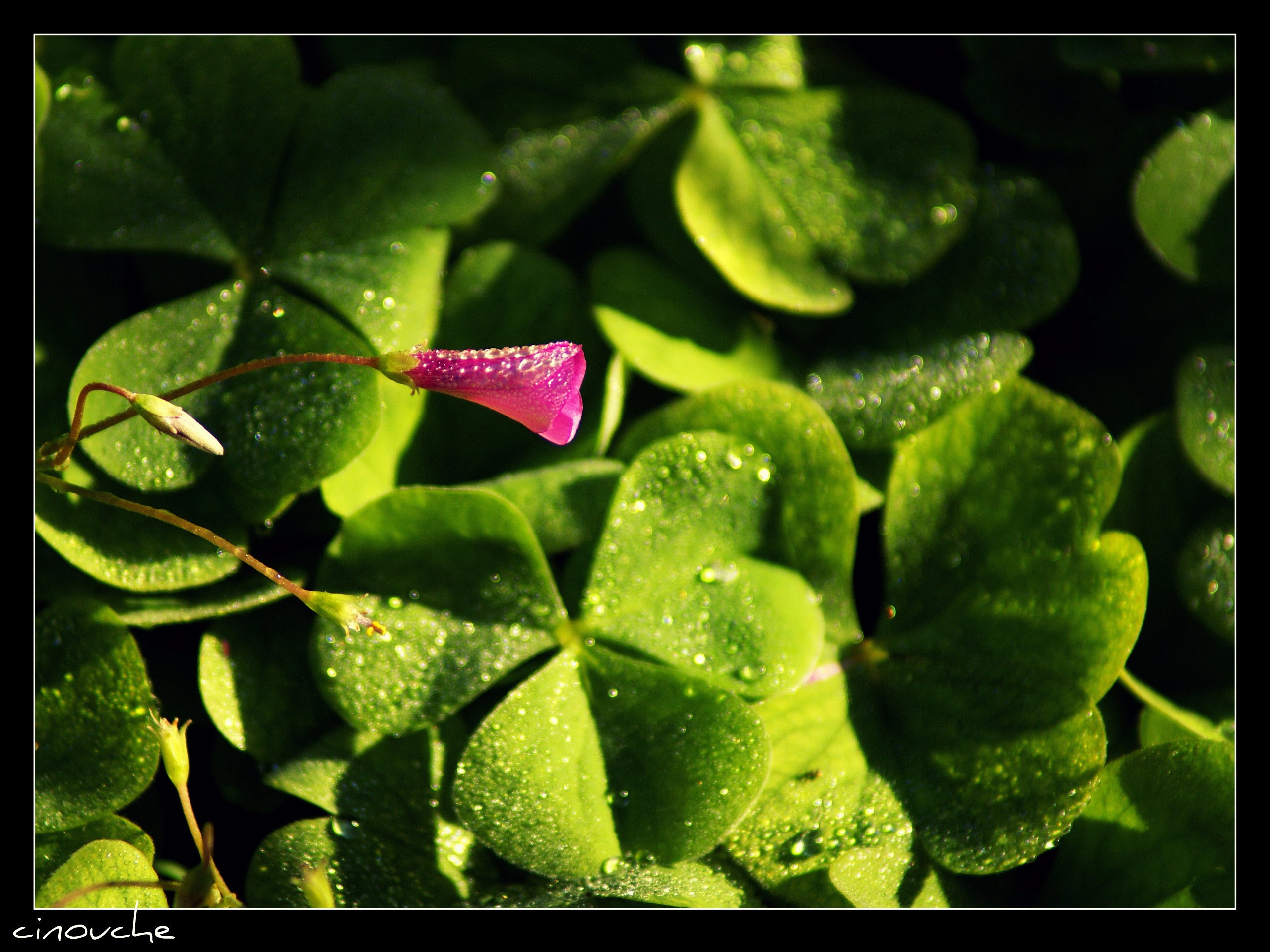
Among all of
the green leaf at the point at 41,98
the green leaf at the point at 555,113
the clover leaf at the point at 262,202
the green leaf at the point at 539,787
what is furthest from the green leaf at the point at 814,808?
the green leaf at the point at 41,98

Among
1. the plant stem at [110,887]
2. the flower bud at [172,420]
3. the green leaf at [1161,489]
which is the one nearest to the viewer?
the flower bud at [172,420]

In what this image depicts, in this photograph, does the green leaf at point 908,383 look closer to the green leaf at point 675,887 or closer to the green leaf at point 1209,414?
the green leaf at point 1209,414

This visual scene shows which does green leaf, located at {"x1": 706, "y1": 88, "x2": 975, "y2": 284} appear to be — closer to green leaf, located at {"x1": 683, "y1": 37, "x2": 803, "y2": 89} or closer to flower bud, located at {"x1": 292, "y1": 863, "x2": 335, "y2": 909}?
green leaf, located at {"x1": 683, "y1": 37, "x2": 803, "y2": 89}

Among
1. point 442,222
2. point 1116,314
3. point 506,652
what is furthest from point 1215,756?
point 442,222

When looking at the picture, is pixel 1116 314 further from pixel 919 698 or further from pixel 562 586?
pixel 562 586

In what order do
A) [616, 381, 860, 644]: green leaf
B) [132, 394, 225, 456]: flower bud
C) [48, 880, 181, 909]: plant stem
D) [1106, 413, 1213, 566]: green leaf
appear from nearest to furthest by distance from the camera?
[132, 394, 225, 456]: flower bud
[48, 880, 181, 909]: plant stem
[616, 381, 860, 644]: green leaf
[1106, 413, 1213, 566]: green leaf

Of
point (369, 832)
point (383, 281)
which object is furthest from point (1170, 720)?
point (383, 281)

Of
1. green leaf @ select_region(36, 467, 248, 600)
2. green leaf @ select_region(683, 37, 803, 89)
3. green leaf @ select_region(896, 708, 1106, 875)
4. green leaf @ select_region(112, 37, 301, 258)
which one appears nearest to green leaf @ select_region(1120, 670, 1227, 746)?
green leaf @ select_region(896, 708, 1106, 875)
